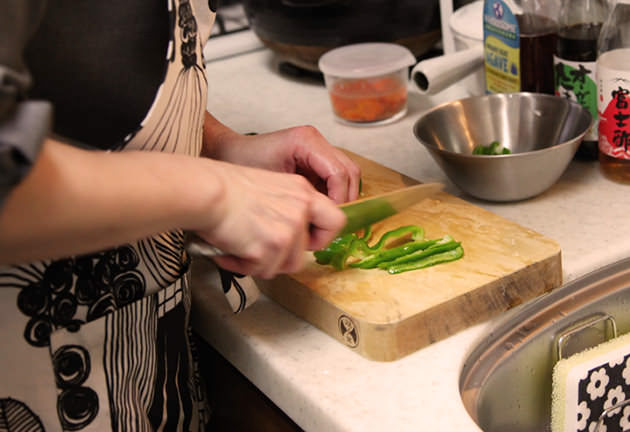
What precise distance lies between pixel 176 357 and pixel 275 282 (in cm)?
12

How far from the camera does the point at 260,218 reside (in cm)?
55

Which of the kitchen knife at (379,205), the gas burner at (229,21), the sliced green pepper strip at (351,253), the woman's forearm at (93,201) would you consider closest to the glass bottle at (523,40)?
the kitchen knife at (379,205)

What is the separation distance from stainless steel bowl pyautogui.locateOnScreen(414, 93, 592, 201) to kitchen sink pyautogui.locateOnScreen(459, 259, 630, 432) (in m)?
0.14

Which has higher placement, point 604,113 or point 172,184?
point 172,184

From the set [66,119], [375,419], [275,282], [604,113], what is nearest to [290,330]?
[275,282]

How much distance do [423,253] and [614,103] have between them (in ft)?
0.94

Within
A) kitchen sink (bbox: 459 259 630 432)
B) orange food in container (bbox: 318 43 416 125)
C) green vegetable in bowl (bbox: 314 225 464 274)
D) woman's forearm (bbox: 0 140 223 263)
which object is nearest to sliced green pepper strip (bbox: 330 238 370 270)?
green vegetable in bowl (bbox: 314 225 464 274)

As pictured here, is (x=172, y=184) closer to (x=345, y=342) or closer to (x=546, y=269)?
(x=345, y=342)

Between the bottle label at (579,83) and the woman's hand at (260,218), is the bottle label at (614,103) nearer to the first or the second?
the bottle label at (579,83)

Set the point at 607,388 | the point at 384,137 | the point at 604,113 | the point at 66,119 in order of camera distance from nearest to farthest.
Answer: the point at 66,119 → the point at 607,388 → the point at 604,113 → the point at 384,137

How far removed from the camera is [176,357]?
2.56 feet

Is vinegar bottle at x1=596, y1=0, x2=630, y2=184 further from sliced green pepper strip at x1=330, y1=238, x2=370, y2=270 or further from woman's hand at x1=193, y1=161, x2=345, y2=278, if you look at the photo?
woman's hand at x1=193, y1=161, x2=345, y2=278

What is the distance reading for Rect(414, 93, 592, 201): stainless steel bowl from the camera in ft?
2.89

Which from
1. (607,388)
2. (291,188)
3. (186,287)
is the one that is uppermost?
(291,188)
